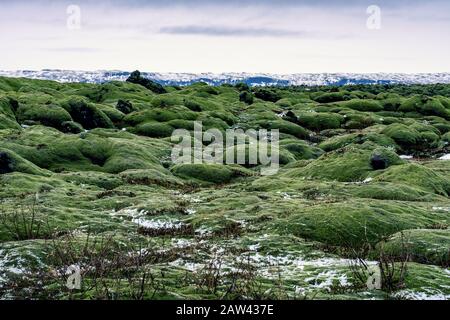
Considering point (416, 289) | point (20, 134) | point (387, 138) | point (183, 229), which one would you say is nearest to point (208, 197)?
point (183, 229)

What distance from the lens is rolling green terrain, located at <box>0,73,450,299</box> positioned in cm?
2208

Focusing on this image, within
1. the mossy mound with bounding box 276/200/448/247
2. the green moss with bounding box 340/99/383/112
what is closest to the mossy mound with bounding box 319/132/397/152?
the green moss with bounding box 340/99/383/112

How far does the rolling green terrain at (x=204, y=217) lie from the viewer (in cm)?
2208

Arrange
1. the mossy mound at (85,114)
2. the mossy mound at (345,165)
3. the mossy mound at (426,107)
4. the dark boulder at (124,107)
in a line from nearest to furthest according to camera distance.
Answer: the mossy mound at (345,165) → the mossy mound at (85,114) → the dark boulder at (124,107) → the mossy mound at (426,107)

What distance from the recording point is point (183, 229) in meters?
37.4

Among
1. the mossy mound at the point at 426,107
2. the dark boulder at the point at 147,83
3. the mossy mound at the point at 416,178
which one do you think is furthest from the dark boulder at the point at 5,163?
the mossy mound at the point at 426,107

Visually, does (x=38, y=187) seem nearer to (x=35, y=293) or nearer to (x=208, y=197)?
(x=208, y=197)

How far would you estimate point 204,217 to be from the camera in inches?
1571

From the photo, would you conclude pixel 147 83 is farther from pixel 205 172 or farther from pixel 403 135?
pixel 205 172

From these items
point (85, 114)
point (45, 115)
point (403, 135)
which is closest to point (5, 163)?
point (45, 115)

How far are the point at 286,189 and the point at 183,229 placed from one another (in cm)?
1968

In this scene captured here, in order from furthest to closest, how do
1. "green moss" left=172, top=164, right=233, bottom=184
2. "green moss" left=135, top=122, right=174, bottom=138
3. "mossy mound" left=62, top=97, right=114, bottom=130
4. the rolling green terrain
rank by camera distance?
"green moss" left=135, top=122, right=174, bottom=138 → "mossy mound" left=62, top=97, right=114, bottom=130 → "green moss" left=172, top=164, right=233, bottom=184 → the rolling green terrain

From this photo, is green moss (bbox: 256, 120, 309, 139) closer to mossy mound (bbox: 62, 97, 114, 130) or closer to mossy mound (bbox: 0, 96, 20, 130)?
mossy mound (bbox: 62, 97, 114, 130)

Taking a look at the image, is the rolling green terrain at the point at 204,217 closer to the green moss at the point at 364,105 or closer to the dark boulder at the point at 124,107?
the dark boulder at the point at 124,107
